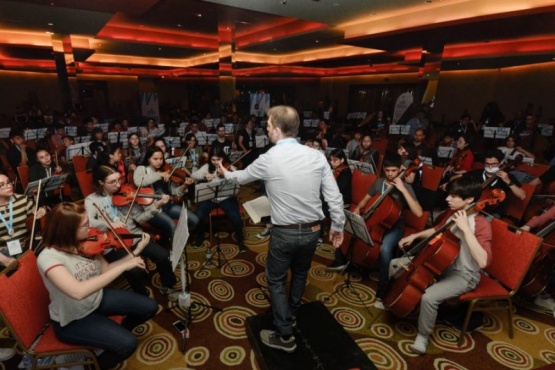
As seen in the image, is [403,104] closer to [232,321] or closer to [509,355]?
[509,355]

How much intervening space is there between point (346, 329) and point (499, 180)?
8.57 ft

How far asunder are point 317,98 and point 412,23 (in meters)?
9.40

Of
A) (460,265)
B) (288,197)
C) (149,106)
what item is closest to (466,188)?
(460,265)

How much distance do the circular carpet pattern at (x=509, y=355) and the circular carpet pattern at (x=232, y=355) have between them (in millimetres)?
1923

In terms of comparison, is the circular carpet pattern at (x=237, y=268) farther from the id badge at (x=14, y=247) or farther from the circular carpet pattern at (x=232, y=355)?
the id badge at (x=14, y=247)

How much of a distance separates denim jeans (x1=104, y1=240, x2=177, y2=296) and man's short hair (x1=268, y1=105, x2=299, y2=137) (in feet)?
5.62

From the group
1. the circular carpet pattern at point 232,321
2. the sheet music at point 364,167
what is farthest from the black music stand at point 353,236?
the sheet music at point 364,167

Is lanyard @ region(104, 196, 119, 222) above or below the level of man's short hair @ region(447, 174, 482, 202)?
below

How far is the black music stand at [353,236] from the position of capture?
8.27 ft

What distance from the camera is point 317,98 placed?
15766 millimetres

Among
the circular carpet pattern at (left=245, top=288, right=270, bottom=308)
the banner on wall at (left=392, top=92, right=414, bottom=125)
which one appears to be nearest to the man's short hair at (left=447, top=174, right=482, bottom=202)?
the circular carpet pattern at (left=245, top=288, right=270, bottom=308)

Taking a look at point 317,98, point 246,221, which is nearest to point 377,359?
point 246,221

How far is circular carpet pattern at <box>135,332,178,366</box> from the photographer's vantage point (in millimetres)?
2291

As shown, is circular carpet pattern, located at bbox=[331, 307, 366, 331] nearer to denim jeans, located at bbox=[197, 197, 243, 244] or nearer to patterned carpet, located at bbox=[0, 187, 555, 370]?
patterned carpet, located at bbox=[0, 187, 555, 370]
